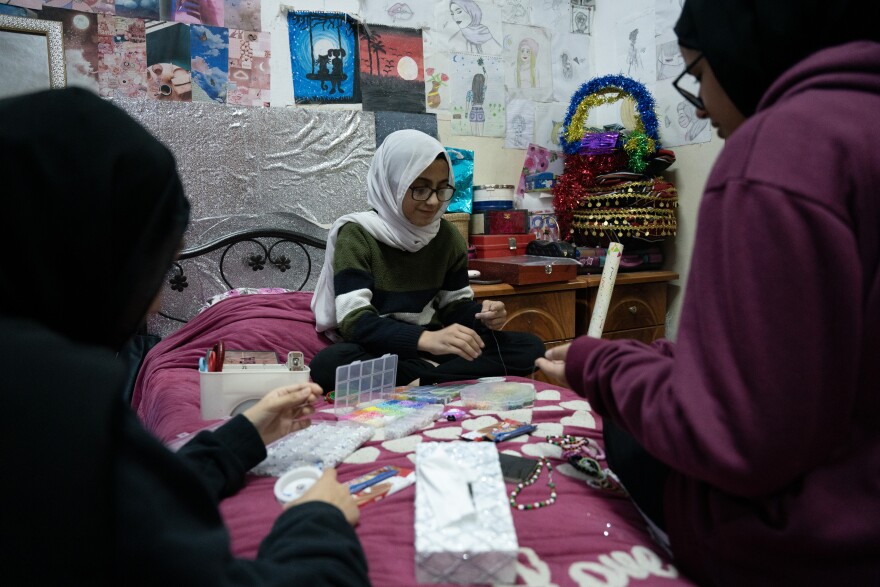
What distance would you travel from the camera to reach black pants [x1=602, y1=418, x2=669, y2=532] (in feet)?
2.72

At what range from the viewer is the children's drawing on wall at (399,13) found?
2537 millimetres

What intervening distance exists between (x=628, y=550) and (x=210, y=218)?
1946mm

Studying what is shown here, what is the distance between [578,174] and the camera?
268cm

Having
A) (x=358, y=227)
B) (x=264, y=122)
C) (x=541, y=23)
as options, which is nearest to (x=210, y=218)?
(x=264, y=122)

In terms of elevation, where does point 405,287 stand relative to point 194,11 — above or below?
below

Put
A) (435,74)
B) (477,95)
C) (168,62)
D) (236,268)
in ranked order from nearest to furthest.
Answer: (168,62), (236,268), (435,74), (477,95)

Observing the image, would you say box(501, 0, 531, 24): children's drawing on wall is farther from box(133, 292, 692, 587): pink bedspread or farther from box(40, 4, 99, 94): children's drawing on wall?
box(133, 292, 692, 587): pink bedspread

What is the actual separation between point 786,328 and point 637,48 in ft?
8.88

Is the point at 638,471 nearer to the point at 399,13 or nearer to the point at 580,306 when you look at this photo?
the point at 580,306

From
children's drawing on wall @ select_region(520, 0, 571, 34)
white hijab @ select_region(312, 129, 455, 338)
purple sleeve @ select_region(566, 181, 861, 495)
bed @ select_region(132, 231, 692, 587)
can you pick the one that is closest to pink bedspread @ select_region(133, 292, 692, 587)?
bed @ select_region(132, 231, 692, 587)

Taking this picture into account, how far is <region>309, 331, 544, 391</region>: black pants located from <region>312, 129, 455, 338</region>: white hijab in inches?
7.1

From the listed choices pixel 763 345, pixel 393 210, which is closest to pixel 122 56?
pixel 393 210

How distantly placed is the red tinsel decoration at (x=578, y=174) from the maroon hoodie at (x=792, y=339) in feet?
6.69

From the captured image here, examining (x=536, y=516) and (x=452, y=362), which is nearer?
(x=536, y=516)
